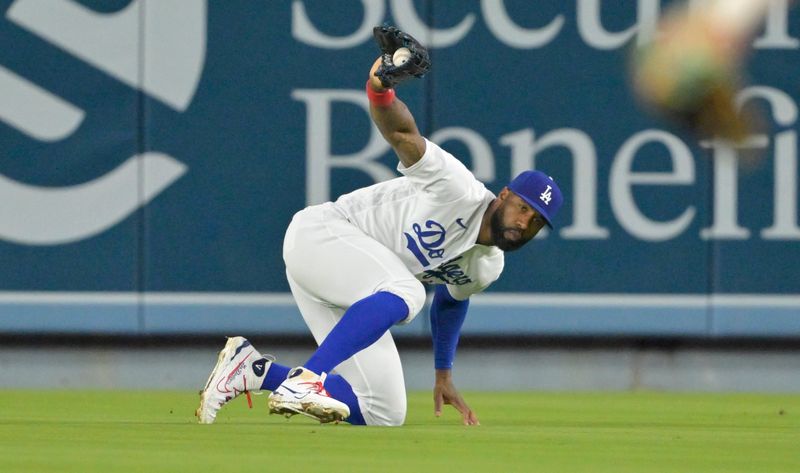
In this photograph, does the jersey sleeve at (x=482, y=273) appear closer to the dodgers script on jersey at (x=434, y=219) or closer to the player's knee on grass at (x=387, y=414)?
the dodgers script on jersey at (x=434, y=219)

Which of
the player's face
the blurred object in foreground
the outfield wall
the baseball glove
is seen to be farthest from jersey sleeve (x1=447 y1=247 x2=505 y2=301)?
the blurred object in foreground

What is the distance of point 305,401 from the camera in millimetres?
6680

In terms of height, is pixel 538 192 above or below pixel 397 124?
below

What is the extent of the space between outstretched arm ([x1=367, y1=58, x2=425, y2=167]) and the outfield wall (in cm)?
439

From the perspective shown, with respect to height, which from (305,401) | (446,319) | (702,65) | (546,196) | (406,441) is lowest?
(406,441)

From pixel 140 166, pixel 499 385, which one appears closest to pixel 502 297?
pixel 499 385

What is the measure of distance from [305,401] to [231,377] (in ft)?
2.91

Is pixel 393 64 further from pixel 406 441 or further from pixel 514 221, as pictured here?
pixel 406 441

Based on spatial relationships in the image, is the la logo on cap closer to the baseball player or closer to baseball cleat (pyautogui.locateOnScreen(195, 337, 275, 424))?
the baseball player

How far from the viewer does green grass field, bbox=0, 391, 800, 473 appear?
5.56 m

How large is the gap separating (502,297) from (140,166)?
2.55 m

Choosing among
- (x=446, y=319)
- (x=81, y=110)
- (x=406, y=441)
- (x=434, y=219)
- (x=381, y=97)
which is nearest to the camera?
(x=406, y=441)

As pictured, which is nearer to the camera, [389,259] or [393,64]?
[393,64]

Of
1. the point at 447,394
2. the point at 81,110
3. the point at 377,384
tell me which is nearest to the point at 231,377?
the point at 377,384
